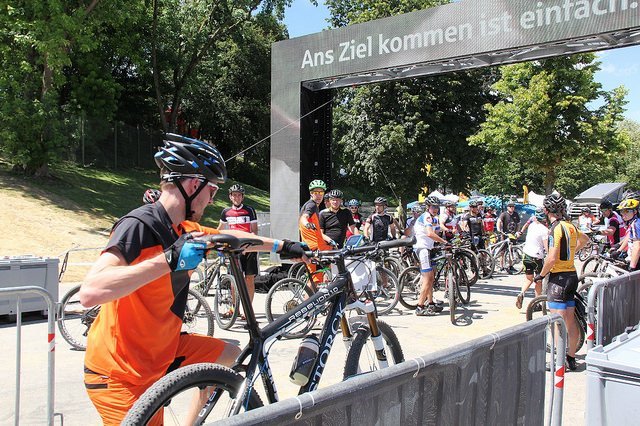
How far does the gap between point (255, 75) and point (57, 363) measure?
34.5 meters

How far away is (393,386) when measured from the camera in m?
2.16

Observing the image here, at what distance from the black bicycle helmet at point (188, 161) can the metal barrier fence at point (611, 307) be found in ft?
12.8

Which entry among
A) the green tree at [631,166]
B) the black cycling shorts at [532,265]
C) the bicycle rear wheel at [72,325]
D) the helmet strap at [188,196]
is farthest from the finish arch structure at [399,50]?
the green tree at [631,166]

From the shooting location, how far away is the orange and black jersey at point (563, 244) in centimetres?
611

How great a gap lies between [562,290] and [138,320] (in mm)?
4982

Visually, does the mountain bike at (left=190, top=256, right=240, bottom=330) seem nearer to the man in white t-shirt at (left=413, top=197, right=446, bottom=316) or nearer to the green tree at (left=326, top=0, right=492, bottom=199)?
the man in white t-shirt at (left=413, top=197, right=446, bottom=316)

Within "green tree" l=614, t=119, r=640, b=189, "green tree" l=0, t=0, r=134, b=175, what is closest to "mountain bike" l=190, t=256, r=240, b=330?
"green tree" l=0, t=0, r=134, b=175

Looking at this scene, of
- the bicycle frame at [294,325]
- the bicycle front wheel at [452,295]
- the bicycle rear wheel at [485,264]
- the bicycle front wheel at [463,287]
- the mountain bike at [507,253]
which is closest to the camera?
the bicycle frame at [294,325]

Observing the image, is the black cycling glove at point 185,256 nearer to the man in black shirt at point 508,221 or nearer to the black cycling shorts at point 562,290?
the black cycling shorts at point 562,290

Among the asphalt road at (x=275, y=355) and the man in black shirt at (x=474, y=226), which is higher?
the man in black shirt at (x=474, y=226)

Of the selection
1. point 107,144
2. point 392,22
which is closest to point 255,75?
point 107,144

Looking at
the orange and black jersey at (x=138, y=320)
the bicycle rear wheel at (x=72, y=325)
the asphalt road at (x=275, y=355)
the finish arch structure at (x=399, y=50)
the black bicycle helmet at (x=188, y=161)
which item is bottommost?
the asphalt road at (x=275, y=355)

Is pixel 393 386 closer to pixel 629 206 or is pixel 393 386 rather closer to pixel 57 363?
pixel 57 363

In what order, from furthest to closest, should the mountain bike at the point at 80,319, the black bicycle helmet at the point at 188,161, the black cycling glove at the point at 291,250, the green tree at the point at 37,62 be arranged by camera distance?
the green tree at the point at 37,62
the mountain bike at the point at 80,319
the black cycling glove at the point at 291,250
the black bicycle helmet at the point at 188,161
